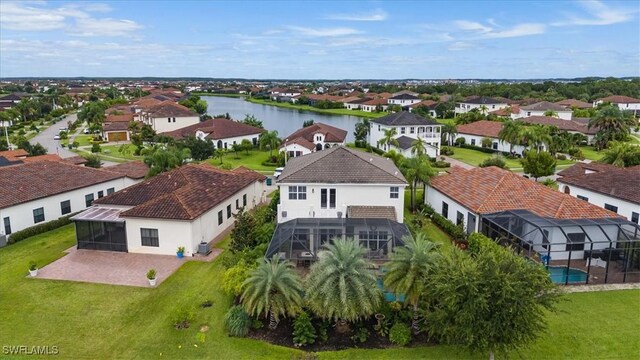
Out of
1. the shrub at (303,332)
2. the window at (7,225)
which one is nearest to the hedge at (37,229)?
the window at (7,225)

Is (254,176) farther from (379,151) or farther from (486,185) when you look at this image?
(379,151)

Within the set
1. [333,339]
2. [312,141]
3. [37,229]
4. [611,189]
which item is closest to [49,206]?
[37,229]

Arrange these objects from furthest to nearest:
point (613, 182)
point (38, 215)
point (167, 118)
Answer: point (167, 118) → point (613, 182) → point (38, 215)

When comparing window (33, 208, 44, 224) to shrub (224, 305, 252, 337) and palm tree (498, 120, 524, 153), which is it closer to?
shrub (224, 305, 252, 337)

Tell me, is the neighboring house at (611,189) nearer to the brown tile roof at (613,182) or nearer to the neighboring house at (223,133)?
the brown tile roof at (613,182)

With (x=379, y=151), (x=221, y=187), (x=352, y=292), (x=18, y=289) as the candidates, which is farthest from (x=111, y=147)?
(x=352, y=292)

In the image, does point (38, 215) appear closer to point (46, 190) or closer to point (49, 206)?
point (49, 206)
